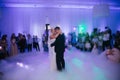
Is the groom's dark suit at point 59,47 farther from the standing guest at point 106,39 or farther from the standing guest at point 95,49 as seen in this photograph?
the standing guest at point 106,39

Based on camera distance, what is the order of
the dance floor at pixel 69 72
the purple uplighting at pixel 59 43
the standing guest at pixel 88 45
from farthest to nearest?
the standing guest at pixel 88 45 < the purple uplighting at pixel 59 43 < the dance floor at pixel 69 72

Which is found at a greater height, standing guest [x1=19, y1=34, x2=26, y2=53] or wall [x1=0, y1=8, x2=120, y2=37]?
wall [x1=0, y1=8, x2=120, y2=37]

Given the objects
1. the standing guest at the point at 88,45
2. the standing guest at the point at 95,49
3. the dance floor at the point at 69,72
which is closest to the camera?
the dance floor at the point at 69,72

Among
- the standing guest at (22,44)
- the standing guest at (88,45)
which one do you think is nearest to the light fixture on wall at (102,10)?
the standing guest at (88,45)

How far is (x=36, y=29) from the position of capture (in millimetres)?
17266

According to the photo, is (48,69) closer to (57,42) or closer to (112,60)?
(57,42)

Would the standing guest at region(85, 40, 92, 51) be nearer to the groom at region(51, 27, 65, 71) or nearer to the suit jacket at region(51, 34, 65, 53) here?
the groom at region(51, 27, 65, 71)

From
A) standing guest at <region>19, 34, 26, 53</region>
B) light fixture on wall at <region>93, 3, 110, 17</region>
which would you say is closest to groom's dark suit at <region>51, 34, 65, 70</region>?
light fixture on wall at <region>93, 3, 110, 17</region>

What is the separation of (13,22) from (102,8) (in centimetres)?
910

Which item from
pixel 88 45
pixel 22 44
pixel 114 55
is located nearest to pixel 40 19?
pixel 22 44

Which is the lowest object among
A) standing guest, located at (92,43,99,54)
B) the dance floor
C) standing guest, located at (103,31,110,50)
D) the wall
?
the dance floor

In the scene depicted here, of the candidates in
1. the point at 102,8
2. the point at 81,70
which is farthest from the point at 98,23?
the point at 81,70

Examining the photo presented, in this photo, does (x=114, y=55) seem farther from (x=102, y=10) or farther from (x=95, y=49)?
(x=95, y=49)

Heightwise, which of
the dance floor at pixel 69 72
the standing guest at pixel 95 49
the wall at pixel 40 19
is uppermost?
the wall at pixel 40 19
